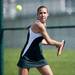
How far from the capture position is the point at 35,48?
719 cm

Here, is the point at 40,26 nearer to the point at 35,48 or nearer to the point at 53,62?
the point at 35,48

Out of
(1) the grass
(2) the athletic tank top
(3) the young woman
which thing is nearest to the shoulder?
(3) the young woman


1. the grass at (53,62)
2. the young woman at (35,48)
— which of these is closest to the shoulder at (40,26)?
the young woman at (35,48)

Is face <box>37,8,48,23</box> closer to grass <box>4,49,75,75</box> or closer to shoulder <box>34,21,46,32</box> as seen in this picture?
shoulder <box>34,21,46,32</box>

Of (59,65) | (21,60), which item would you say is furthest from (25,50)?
(59,65)

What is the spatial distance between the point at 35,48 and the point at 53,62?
3.86 metres

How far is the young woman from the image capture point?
7070mm

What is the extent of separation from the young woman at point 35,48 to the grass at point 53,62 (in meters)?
1.39

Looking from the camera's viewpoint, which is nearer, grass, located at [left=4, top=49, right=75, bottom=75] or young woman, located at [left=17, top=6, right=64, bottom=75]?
young woman, located at [left=17, top=6, right=64, bottom=75]

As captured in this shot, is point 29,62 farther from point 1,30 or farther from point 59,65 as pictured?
point 59,65

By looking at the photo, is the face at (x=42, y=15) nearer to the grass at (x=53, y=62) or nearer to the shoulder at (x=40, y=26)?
the shoulder at (x=40, y=26)

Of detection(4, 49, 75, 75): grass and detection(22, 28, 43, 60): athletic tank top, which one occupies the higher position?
detection(22, 28, 43, 60): athletic tank top

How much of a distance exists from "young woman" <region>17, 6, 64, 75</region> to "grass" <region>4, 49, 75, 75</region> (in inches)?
54.6

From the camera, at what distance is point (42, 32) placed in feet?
23.0
